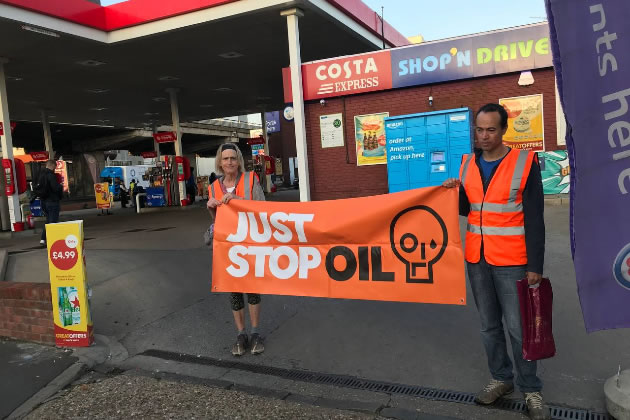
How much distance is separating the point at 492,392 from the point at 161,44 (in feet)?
44.7

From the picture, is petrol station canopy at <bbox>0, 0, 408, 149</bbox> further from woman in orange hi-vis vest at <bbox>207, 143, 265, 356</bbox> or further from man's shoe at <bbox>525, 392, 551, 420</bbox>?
man's shoe at <bbox>525, 392, 551, 420</bbox>

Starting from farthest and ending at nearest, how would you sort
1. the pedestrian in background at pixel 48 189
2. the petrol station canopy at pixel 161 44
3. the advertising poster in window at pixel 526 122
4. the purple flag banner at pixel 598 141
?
1. the petrol station canopy at pixel 161 44
2. the advertising poster in window at pixel 526 122
3. the pedestrian in background at pixel 48 189
4. the purple flag banner at pixel 598 141

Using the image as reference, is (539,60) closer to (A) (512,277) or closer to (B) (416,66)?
(B) (416,66)

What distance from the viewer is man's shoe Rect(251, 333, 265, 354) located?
4.39m

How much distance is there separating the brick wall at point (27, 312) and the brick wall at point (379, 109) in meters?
8.77

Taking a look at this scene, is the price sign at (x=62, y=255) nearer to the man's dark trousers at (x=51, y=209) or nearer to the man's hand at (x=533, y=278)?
the man's hand at (x=533, y=278)

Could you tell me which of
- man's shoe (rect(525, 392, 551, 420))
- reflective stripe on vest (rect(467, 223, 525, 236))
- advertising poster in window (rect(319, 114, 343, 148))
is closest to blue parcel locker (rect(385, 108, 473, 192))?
advertising poster in window (rect(319, 114, 343, 148))

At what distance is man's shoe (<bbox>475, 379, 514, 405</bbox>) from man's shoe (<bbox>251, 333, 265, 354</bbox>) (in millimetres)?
1963

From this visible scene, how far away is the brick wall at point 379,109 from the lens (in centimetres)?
1142

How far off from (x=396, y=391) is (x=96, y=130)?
4075cm

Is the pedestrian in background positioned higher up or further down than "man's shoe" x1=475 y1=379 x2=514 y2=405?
higher up

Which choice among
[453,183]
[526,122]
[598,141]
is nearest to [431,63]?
[526,122]

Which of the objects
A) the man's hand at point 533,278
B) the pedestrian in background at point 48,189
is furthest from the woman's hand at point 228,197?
the pedestrian in background at point 48,189

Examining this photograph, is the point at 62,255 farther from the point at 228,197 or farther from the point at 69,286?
the point at 228,197
